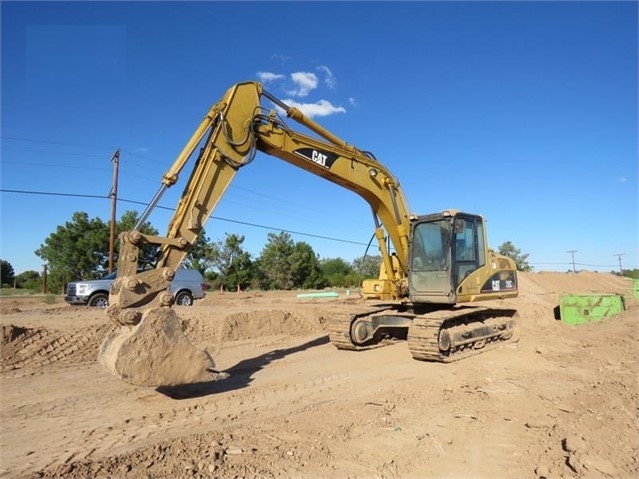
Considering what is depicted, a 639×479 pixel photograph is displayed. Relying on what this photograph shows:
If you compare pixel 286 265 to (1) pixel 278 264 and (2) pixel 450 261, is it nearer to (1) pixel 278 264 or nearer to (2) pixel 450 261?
(1) pixel 278 264

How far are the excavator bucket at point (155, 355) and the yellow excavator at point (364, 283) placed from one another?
1cm

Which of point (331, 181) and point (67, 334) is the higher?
point (331, 181)

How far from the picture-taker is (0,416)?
17.9 feet

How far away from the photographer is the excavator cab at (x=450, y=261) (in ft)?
30.5

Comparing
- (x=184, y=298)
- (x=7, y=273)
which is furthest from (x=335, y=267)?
(x=184, y=298)

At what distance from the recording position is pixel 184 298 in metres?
18.4

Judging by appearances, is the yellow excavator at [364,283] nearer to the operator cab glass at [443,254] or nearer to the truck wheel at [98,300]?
the operator cab glass at [443,254]

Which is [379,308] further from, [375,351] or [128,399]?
[128,399]

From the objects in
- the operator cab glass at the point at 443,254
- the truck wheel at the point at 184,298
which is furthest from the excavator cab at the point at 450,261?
the truck wheel at the point at 184,298

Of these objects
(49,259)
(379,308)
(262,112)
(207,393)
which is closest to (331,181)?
(262,112)

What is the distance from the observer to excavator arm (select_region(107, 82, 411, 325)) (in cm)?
609

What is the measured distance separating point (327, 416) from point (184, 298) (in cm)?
1401

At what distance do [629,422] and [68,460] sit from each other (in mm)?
5848

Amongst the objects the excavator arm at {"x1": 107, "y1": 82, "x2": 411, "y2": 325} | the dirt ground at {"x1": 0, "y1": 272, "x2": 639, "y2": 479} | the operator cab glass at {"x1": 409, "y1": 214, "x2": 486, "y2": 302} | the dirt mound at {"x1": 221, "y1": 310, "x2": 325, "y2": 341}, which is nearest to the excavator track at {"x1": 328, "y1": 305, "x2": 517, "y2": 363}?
the dirt ground at {"x1": 0, "y1": 272, "x2": 639, "y2": 479}
